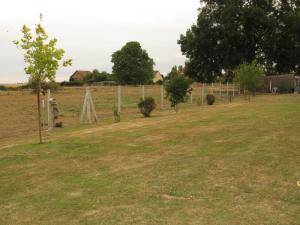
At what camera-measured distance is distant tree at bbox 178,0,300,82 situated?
47938mm

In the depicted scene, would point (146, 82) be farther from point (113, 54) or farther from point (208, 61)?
point (208, 61)

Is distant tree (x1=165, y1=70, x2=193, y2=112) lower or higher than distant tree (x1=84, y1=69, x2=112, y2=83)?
lower

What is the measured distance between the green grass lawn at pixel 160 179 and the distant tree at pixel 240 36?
36826 millimetres

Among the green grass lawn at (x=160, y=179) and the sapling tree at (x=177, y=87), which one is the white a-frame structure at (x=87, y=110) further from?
the green grass lawn at (x=160, y=179)

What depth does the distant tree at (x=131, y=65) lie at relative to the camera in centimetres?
9412

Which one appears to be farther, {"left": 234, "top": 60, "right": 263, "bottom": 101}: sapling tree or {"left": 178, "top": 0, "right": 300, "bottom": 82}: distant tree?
{"left": 178, "top": 0, "right": 300, "bottom": 82}: distant tree

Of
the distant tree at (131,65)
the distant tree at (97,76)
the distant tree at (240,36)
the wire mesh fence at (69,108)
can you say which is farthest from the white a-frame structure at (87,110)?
the distant tree at (97,76)

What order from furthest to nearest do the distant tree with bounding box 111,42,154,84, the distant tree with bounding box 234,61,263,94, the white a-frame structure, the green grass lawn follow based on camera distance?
the distant tree with bounding box 111,42,154,84
the distant tree with bounding box 234,61,263,94
the white a-frame structure
the green grass lawn

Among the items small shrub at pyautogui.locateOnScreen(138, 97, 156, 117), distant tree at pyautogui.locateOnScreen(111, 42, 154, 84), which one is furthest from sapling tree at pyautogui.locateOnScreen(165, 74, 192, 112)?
distant tree at pyautogui.locateOnScreen(111, 42, 154, 84)

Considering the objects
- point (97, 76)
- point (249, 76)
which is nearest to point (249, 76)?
point (249, 76)

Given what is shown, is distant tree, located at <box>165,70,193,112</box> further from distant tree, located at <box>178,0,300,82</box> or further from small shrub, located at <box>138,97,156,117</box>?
distant tree, located at <box>178,0,300,82</box>

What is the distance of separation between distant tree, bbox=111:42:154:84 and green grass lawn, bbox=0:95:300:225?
8157 centimetres

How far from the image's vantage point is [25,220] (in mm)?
6238

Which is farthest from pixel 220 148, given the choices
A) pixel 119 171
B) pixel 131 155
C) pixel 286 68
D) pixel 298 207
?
pixel 286 68
